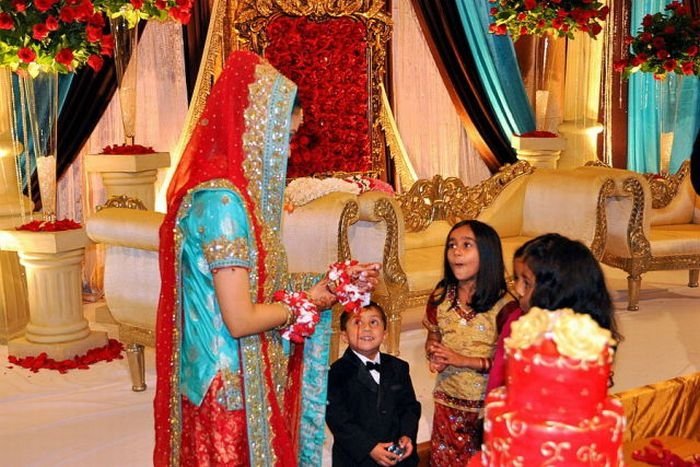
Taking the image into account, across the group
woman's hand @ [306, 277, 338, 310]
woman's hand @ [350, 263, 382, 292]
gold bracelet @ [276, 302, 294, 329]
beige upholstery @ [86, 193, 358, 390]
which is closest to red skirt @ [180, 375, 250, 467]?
gold bracelet @ [276, 302, 294, 329]

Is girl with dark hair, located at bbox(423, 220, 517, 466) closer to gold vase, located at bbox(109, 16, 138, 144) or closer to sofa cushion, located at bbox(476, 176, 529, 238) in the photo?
sofa cushion, located at bbox(476, 176, 529, 238)

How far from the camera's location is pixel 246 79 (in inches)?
95.6

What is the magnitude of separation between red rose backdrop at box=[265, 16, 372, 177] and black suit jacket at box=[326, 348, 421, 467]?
168 inches

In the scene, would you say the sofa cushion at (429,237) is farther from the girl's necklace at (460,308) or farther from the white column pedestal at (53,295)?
the girl's necklace at (460,308)

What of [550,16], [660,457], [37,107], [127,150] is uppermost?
[550,16]

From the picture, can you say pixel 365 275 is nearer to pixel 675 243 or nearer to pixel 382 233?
pixel 382 233

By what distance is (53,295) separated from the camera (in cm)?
518

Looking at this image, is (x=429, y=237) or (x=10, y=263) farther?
(x=429, y=237)

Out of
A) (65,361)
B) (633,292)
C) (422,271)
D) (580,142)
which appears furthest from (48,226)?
(580,142)

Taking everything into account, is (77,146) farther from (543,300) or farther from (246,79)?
(543,300)

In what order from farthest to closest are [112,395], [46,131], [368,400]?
[46,131] < [112,395] < [368,400]

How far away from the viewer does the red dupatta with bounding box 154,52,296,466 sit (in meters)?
2.41

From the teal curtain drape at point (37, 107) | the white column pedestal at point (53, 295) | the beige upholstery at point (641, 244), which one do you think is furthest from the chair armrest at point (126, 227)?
the beige upholstery at point (641, 244)

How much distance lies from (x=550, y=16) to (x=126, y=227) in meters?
3.75
